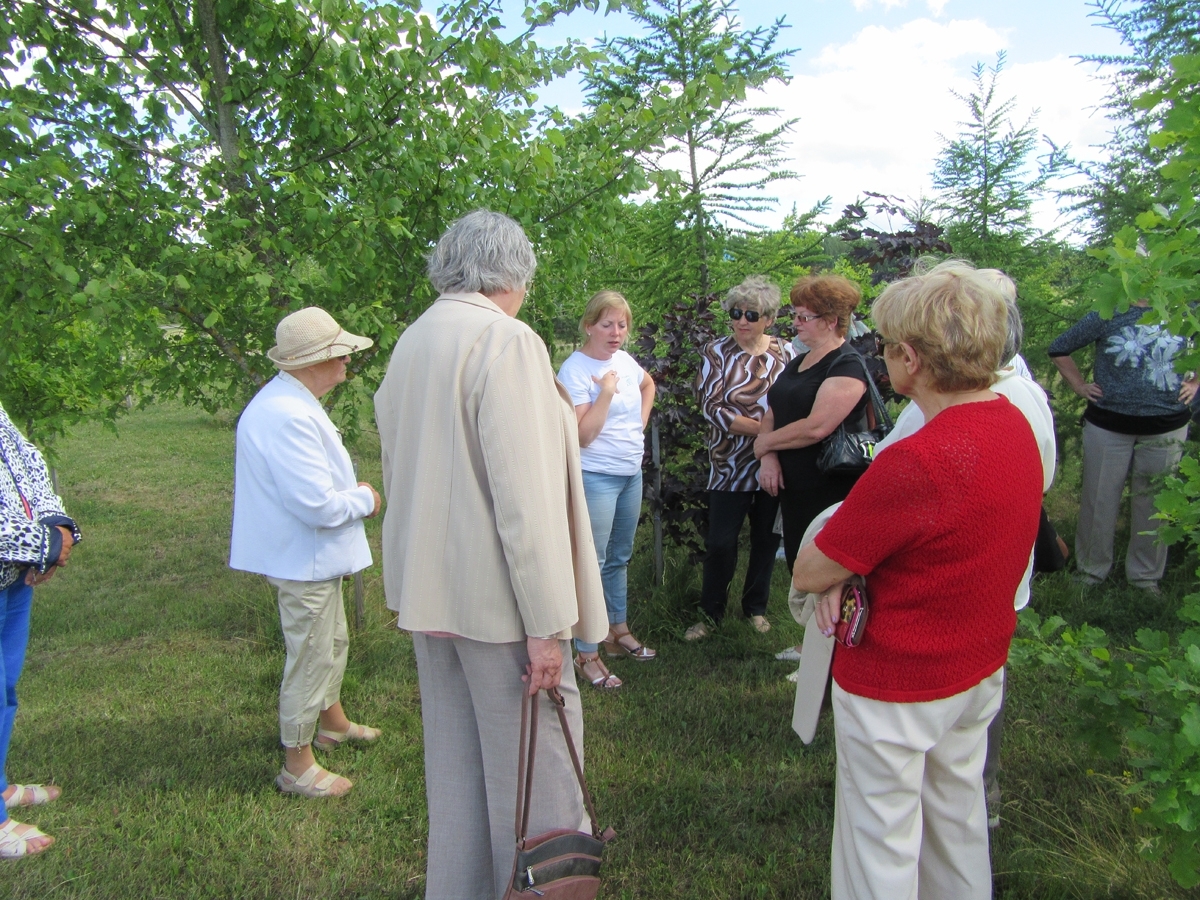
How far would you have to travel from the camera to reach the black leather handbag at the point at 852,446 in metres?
3.62

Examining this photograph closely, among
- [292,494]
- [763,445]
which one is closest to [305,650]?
[292,494]

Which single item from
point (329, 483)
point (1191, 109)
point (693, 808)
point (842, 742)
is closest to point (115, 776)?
point (329, 483)

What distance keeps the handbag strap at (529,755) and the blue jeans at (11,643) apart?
198cm

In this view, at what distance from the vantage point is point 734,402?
4371 mm

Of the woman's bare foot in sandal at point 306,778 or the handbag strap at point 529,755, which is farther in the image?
the woman's bare foot in sandal at point 306,778

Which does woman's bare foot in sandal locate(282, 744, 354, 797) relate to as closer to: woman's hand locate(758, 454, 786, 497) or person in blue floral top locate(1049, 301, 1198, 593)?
woman's hand locate(758, 454, 786, 497)

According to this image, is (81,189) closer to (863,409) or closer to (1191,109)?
(863,409)

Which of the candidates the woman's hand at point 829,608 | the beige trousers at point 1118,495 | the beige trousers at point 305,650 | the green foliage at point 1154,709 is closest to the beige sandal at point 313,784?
the beige trousers at point 305,650

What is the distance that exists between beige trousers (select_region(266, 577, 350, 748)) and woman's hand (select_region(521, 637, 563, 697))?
1.38m

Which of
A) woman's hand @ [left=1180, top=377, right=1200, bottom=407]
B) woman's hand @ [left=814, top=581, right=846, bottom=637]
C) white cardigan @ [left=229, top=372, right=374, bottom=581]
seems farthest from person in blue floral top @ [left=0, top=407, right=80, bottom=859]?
woman's hand @ [left=1180, top=377, right=1200, bottom=407]

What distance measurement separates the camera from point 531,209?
4027 mm

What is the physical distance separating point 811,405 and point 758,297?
2.40 ft

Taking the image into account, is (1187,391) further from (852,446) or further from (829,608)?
(829,608)

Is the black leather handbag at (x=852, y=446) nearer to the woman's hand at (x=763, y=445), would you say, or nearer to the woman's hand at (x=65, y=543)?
the woman's hand at (x=763, y=445)
